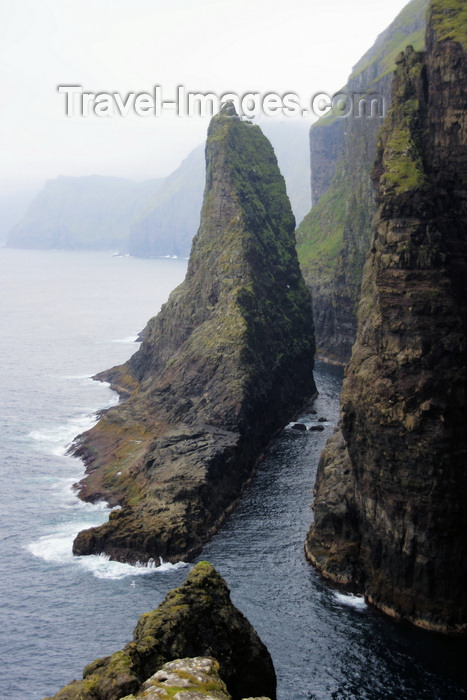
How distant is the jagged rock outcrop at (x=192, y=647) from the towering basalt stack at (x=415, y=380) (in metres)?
27.3

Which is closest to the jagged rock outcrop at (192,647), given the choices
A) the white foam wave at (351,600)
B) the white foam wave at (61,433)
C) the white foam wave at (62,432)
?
the white foam wave at (351,600)

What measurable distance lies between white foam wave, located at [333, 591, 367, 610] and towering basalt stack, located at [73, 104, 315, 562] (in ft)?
62.3

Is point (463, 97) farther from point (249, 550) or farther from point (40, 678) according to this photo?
point (40, 678)

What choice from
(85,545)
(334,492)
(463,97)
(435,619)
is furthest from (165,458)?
(463,97)

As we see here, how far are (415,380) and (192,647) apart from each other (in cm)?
3731

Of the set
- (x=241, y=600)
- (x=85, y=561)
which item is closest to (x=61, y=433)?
(x=85, y=561)

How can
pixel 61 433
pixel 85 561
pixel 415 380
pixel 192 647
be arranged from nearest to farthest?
pixel 192 647 → pixel 415 380 → pixel 85 561 → pixel 61 433

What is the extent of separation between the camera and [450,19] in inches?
3329

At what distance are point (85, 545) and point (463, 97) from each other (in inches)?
2546

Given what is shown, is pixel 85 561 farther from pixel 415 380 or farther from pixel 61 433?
pixel 61 433

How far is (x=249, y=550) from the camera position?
3519 inches

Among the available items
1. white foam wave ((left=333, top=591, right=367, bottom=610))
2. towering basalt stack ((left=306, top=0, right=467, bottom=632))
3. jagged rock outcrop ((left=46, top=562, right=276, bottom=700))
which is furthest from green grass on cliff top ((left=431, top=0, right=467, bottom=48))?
jagged rock outcrop ((left=46, top=562, right=276, bottom=700))

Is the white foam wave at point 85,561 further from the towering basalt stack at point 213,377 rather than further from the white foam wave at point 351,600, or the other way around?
the white foam wave at point 351,600

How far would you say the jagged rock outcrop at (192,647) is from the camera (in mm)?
44406
